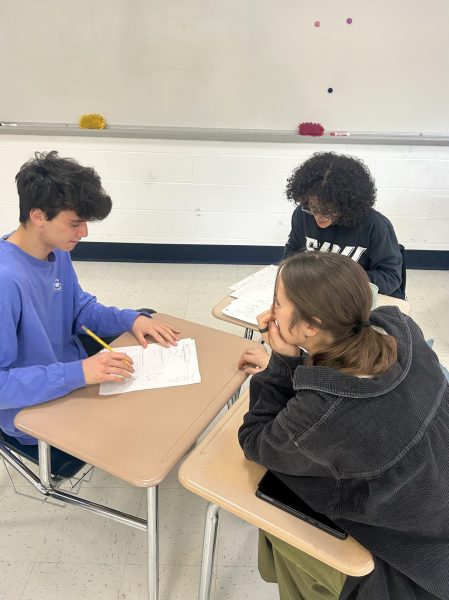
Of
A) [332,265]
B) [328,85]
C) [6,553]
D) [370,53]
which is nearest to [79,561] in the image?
[6,553]

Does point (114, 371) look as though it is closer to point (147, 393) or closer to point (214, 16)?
point (147, 393)

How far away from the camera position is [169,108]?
2.73 metres

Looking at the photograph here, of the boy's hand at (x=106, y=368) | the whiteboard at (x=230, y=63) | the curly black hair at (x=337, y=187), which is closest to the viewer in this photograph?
the boy's hand at (x=106, y=368)

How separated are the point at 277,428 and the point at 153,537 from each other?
0.54 metres

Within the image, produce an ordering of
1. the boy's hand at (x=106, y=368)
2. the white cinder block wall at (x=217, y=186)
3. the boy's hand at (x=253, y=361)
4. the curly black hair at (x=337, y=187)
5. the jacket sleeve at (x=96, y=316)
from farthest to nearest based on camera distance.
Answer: the white cinder block wall at (x=217, y=186), the curly black hair at (x=337, y=187), the jacket sleeve at (x=96, y=316), the boy's hand at (x=253, y=361), the boy's hand at (x=106, y=368)

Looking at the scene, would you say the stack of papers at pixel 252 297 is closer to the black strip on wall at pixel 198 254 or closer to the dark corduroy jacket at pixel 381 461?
the dark corduroy jacket at pixel 381 461

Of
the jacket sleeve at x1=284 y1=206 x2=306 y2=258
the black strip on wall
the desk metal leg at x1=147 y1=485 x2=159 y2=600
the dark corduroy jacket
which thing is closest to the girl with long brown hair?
the dark corduroy jacket

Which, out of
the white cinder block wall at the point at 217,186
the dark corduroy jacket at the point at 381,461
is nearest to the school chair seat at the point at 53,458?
the dark corduroy jacket at the point at 381,461

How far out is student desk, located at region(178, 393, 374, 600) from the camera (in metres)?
0.79

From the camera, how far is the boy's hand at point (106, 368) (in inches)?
43.4

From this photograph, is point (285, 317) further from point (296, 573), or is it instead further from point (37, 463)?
point (37, 463)

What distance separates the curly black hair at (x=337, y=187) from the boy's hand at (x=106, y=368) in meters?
0.98

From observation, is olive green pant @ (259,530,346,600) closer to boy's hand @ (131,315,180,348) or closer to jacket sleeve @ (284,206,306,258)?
boy's hand @ (131,315,180,348)

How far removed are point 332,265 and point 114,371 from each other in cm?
62
